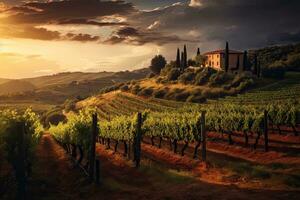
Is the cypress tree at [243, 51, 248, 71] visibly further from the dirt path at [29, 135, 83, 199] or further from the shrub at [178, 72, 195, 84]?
the dirt path at [29, 135, 83, 199]

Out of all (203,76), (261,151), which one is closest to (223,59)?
(203,76)

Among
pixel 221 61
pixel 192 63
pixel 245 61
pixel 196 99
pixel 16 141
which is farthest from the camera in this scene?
pixel 192 63

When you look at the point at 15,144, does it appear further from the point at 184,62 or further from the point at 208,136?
the point at 184,62

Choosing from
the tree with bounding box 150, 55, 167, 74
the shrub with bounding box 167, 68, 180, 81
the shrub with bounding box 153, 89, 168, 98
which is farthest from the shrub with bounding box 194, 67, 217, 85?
the tree with bounding box 150, 55, 167, 74

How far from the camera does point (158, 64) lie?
183875mm

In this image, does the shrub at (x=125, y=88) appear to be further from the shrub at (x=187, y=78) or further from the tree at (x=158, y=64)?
the shrub at (x=187, y=78)

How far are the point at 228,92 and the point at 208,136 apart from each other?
6008 centimetres

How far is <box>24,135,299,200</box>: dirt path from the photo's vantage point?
74.4 feet

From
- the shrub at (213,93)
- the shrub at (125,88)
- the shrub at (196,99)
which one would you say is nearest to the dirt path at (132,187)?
the shrub at (196,99)

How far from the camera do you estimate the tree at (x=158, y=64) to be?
183750 mm

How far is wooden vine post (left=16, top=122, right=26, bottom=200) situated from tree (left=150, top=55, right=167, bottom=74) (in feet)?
515

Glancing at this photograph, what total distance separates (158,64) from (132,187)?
157359mm

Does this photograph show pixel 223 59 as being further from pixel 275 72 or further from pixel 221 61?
pixel 275 72

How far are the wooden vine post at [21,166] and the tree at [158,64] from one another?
515 feet
